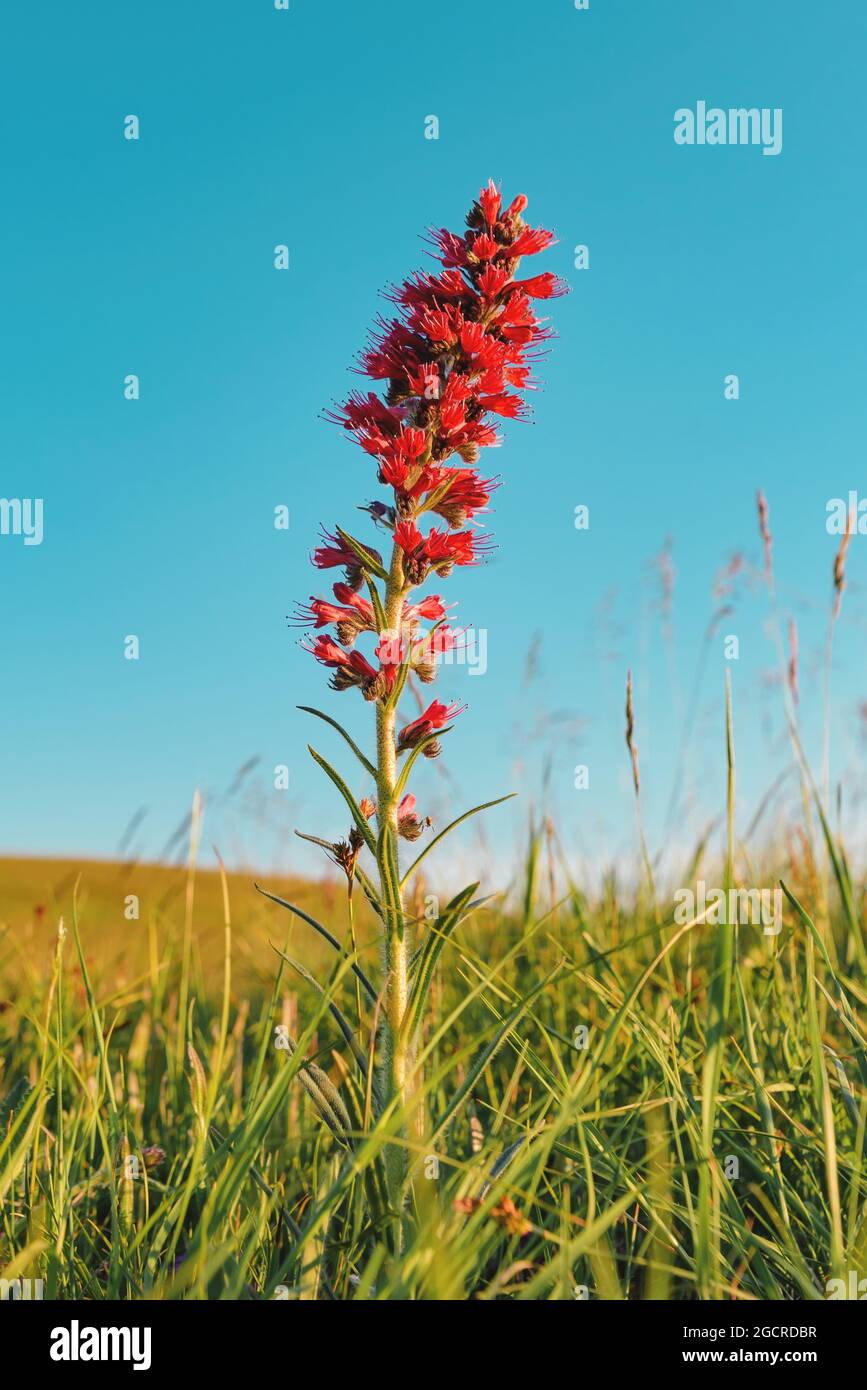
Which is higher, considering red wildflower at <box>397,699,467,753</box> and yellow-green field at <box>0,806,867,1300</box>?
red wildflower at <box>397,699,467,753</box>

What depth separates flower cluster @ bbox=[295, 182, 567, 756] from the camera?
2498 mm

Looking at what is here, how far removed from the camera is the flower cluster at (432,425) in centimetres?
250

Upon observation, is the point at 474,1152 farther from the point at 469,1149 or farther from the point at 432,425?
the point at 432,425

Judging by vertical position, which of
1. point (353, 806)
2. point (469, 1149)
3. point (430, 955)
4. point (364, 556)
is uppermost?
point (364, 556)

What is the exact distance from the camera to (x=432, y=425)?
2.55m

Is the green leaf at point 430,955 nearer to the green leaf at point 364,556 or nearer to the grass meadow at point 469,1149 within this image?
the grass meadow at point 469,1149

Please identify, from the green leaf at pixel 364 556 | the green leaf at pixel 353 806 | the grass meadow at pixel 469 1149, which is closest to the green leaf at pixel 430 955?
the grass meadow at pixel 469 1149

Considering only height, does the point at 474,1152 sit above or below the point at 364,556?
below

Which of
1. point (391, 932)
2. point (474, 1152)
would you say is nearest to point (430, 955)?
point (391, 932)

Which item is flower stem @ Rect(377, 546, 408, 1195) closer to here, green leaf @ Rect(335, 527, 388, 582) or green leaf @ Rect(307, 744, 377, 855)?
green leaf @ Rect(307, 744, 377, 855)

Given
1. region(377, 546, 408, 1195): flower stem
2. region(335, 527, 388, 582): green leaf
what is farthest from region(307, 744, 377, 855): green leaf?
region(335, 527, 388, 582): green leaf
